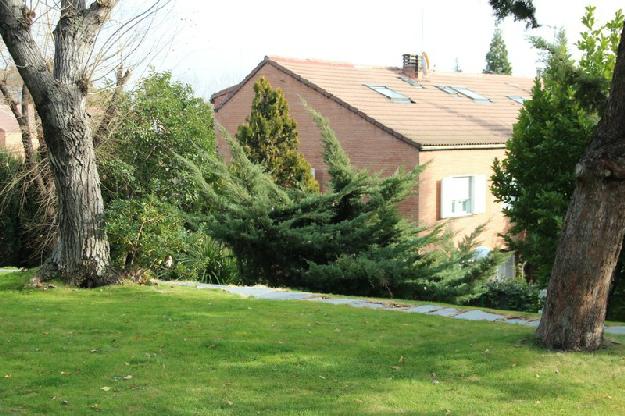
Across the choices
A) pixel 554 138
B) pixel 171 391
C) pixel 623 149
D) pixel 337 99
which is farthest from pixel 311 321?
pixel 337 99

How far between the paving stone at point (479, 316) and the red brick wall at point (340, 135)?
13.7 meters

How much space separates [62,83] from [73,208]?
1.74 meters

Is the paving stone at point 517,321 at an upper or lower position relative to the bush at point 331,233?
lower

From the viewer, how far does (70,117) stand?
10.3 meters

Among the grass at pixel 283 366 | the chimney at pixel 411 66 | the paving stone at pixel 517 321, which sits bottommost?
the grass at pixel 283 366

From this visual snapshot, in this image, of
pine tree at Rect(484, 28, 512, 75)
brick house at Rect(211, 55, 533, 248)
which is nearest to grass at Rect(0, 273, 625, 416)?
brick house at Rect(211, 55, 533, 248)

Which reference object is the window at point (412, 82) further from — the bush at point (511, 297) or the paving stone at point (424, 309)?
the paving stone at point (424, 309)

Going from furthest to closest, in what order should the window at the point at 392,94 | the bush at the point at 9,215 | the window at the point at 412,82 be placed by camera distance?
the window at the point at 412,82 < the window at the point at 392,94 < the bush at the point at 9,215

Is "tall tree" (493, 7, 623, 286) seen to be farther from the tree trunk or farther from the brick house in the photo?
the brick house

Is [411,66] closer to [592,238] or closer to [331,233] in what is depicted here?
[331,233]

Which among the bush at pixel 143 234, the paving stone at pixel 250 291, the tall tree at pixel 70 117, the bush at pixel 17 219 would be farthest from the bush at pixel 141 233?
the bush at pixel 17 219

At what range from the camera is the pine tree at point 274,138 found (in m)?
23.9

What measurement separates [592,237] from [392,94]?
77.2 ft

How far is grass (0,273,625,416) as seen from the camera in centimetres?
534
